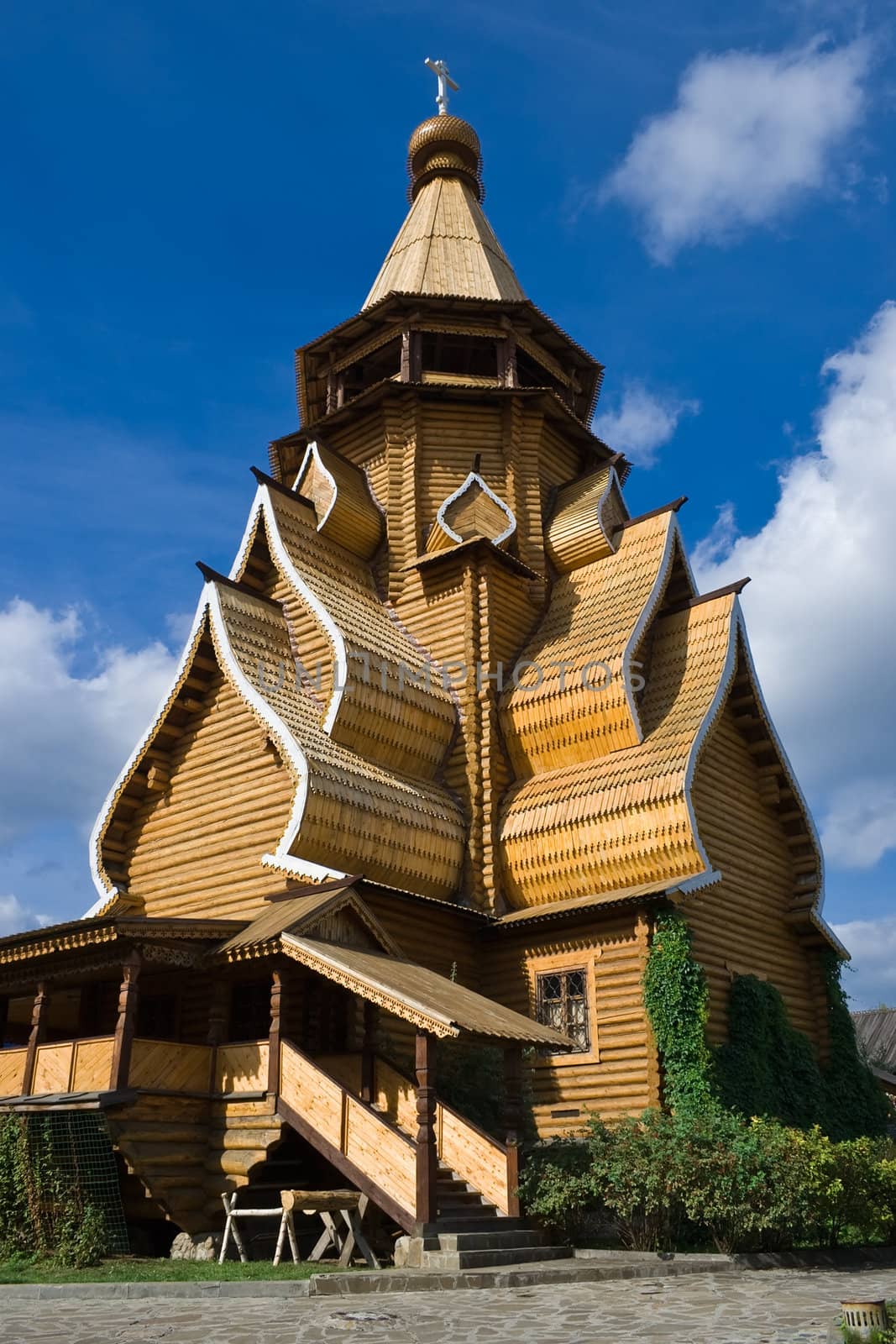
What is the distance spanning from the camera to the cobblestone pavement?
786cm

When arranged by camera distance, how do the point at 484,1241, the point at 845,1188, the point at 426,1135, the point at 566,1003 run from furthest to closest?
the point at 566,1003, the point at 845,1188, the point at 426,1135, the point at 484,1241

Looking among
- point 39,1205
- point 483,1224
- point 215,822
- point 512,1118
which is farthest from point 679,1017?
point 39,1205

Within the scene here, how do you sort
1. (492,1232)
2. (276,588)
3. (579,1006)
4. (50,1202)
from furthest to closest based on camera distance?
1. (276,588)
2. (579,1006)
3. (50,1202)
4. (492,1232)

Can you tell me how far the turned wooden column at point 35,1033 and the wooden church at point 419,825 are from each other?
0.15ft

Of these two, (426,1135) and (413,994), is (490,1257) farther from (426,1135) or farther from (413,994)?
(413,994)

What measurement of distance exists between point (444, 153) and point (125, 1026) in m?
24.8

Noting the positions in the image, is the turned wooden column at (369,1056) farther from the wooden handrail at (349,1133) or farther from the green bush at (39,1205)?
the green bush at (39,1205)

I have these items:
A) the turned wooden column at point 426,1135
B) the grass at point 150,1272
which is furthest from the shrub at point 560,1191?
the grass at point 150,1272

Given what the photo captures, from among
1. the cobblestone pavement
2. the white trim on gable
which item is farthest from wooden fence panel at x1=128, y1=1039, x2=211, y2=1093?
the white trim on gable

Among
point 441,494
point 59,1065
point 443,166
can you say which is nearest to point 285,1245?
point 59,1065

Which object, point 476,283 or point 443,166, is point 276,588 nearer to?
point 476,283

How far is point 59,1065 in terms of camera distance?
14.0 metres

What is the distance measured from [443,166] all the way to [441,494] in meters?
12.0

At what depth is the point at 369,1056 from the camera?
14367 mm
